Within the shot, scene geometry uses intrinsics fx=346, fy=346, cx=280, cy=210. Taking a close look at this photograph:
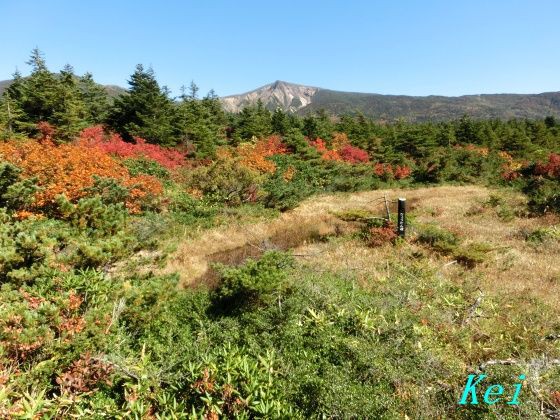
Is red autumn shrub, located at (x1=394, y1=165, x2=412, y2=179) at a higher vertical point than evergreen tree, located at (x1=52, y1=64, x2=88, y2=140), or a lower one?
lower

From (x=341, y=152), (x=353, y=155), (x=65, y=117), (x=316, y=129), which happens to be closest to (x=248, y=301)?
(x=65, y=117)

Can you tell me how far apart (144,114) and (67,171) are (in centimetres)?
1565

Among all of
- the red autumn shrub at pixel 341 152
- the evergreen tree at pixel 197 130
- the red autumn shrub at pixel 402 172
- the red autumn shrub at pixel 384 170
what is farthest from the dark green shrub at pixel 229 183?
the red autumn shrub at pixel 402 172

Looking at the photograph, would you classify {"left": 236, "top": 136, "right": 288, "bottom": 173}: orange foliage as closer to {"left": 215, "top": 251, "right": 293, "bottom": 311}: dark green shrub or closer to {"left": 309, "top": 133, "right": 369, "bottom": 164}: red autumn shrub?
{"left": 309, "top": 133, "right": 369, "bottom": 164}: red autumn shrub

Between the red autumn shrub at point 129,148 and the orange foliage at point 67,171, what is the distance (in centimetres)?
395

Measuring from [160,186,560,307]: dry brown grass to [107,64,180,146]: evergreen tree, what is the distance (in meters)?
13.9

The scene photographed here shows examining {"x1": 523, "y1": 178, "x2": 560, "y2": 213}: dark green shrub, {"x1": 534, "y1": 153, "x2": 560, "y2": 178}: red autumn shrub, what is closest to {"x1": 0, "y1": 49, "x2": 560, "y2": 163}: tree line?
{"x1": 534, "y1": 153, "x2": 560, "y2": 178}: red autumn shrub

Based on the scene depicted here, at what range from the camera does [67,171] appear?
48.8ft

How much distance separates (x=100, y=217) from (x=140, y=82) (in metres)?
25.4

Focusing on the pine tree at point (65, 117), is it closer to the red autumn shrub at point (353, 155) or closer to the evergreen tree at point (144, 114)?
the evergreen tree at point (144, 114)

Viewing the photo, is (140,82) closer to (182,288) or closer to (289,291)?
(182,288)

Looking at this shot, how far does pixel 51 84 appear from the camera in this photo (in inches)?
976

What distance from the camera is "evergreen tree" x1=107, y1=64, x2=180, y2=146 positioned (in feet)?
91.6

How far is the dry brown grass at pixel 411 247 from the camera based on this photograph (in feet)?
32.1
